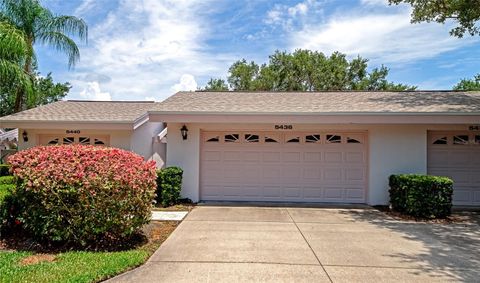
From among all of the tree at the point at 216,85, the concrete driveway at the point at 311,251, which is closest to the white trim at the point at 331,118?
the concrete driveway at the point at 311,251

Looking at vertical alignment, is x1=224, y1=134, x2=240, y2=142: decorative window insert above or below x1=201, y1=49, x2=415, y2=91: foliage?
below

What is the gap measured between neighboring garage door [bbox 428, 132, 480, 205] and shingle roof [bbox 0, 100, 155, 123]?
9.64 metres

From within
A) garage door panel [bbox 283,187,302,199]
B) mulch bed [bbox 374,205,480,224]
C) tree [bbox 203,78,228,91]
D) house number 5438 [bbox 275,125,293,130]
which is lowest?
mulch bed [bbox 374,205,480,224]

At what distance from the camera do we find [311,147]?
10.6 m

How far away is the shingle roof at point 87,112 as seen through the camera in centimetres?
1152

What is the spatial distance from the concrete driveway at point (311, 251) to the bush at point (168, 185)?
141 centimetres

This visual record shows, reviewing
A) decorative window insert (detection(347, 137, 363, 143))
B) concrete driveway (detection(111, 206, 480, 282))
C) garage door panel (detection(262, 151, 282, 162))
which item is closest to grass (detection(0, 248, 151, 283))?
concrete driveway (detection(111, 206, 480, 282))

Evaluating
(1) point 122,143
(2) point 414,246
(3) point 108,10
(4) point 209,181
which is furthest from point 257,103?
(2) point 414,246

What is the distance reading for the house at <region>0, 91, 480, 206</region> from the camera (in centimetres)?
992

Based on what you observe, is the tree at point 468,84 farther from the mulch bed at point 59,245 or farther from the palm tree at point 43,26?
the mulch bed at point 59,245

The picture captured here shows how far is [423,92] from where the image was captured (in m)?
12.8

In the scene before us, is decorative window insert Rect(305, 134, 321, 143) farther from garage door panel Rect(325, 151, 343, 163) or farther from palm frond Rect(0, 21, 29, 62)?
palm frond Rect(0, 21, 29, 62)

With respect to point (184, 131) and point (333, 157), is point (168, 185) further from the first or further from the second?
point (333, 157)

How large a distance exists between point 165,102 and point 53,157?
18.8 ft
